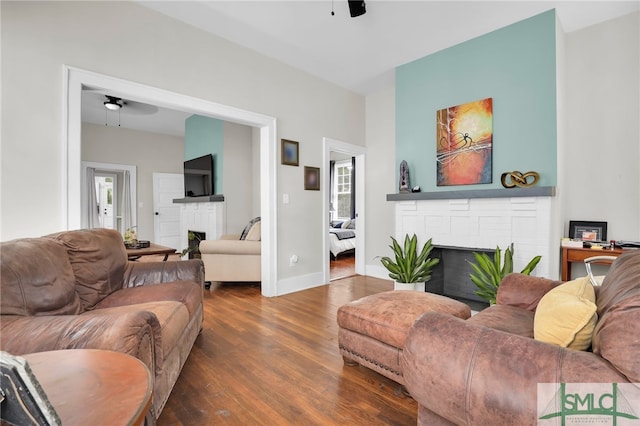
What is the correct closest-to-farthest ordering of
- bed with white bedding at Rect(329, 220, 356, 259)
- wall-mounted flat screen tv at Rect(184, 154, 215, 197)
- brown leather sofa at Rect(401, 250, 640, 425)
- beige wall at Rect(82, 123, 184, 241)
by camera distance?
brown leather sofa at Rect(401, 250, 640, 425) < wall-mounted flat screen tv at Rect(184, 154, 215, 197) < bed with white bedding at Rect(329, 220, 356, 259) < beige wall at Rect(82, 123, 184, 241)

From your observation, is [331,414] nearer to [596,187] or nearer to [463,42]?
[596,187]

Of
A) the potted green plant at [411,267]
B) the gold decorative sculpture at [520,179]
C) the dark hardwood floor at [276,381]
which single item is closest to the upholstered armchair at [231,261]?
the dark hardwood floor at [276,381]

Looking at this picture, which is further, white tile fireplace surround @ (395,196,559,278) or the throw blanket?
the throw blanket

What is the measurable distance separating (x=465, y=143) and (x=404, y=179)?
0.79 meters

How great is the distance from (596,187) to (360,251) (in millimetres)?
2993

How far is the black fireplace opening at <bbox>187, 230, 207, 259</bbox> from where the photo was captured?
576cm

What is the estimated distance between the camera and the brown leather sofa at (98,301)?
1.14m

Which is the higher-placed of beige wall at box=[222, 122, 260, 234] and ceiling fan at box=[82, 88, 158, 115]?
ceiling fan at box=[82, 88, 158, 115]

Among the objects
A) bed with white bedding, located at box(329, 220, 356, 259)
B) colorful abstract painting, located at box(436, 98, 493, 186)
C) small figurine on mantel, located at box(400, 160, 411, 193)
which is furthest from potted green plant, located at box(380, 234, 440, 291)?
Result: bed with white bedding, located at box(329, 220, 356, 259)

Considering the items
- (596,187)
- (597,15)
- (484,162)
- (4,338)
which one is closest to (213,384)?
(4,338)

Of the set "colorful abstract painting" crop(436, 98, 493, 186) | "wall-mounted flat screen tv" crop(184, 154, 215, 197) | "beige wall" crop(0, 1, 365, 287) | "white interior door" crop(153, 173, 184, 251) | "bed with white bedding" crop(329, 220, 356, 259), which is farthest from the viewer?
"white interior door" crop(153, 173, 184, 251)

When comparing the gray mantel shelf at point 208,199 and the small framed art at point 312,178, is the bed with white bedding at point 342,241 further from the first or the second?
the gray mantel shelf at point 208,199

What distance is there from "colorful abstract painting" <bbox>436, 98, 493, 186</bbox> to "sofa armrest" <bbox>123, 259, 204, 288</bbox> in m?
2.81

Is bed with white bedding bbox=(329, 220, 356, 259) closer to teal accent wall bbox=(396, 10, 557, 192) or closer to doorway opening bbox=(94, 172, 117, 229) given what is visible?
teal accent wall bbox=(396, 10, 557, 192)
